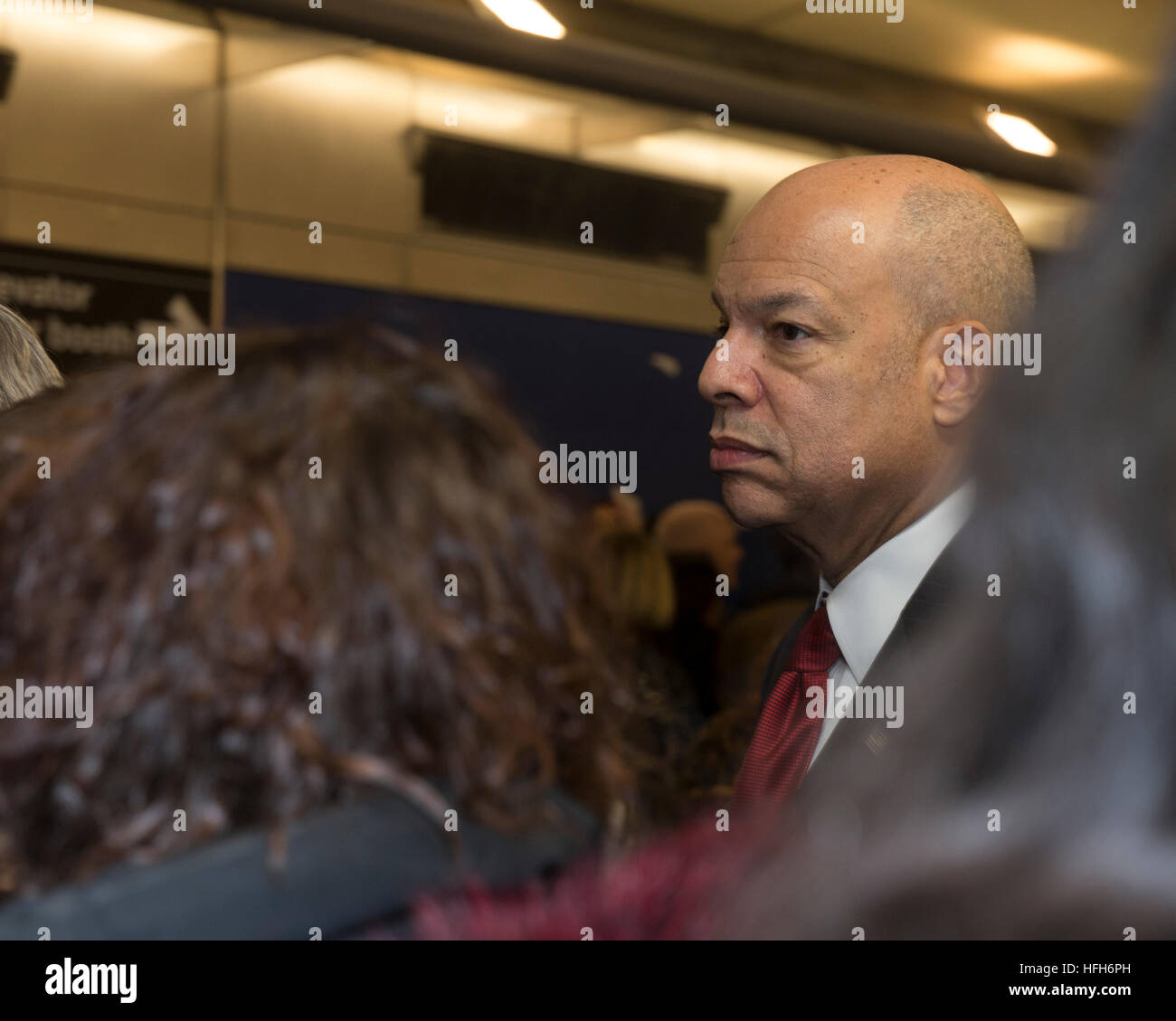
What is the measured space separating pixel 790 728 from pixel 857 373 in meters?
0.41

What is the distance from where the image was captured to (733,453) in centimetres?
156

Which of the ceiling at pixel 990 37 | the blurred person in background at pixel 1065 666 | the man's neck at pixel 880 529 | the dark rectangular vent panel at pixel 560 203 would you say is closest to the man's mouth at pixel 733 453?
the man's neck at pixel 880 529

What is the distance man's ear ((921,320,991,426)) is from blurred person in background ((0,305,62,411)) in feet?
3.57

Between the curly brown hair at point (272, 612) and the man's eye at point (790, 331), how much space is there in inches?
33.5

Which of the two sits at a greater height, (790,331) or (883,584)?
(790,331)

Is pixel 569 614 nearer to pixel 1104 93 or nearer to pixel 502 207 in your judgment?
pixel 502 207

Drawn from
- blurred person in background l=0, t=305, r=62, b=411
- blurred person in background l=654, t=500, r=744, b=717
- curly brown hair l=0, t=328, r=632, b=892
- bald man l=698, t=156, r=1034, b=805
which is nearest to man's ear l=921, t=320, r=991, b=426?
bald man l=698, t=156, r=1034, b=805

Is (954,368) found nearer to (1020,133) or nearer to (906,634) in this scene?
(906,634)

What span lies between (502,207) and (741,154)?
1.14 metres

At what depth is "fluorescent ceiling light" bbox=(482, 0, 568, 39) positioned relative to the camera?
4.43 meters

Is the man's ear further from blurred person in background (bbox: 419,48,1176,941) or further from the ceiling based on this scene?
the ceiling

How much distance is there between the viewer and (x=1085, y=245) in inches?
13.5

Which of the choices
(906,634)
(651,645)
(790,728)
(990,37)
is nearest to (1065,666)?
(906,634)
